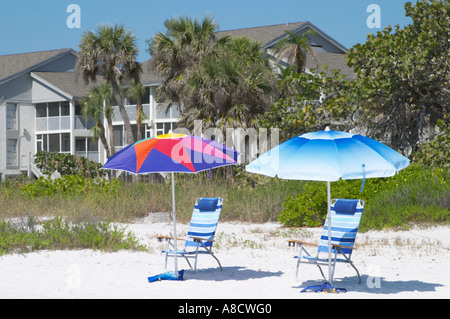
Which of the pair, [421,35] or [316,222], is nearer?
[316,222]

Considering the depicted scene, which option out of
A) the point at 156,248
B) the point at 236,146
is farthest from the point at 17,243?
the point at 236,146

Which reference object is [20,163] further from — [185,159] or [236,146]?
[185,159]

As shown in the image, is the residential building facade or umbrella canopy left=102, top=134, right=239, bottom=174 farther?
the residential building facade

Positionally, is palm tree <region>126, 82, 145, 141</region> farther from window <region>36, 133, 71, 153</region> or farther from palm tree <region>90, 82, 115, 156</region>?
window <region>36, 133, 71, 153</region>

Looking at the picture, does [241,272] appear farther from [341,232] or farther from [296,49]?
[296,49]

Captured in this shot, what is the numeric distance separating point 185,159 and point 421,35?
36.8 ft

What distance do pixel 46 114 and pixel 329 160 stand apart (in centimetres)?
3809

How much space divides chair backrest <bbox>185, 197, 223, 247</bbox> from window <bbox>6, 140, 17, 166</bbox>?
33945 mm

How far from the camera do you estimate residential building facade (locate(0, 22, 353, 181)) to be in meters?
39.9

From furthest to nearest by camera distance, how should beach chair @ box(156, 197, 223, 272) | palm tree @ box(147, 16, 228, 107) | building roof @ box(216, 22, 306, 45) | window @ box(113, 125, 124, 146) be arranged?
window @ box(113, 125, 124, 146), building roof @ box(216, 22, 306, 45), palm tree @ box(147, 16, 228, 107), beach chair @ box(156, 197, 223, 272)

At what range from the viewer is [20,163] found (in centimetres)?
4119

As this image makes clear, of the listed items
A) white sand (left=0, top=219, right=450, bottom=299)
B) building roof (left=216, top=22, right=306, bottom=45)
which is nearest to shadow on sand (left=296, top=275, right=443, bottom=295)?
white sand (left=0, top=219, right=450, bottom=299)

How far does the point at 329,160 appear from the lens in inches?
269

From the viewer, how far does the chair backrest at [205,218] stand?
9.06 meters
